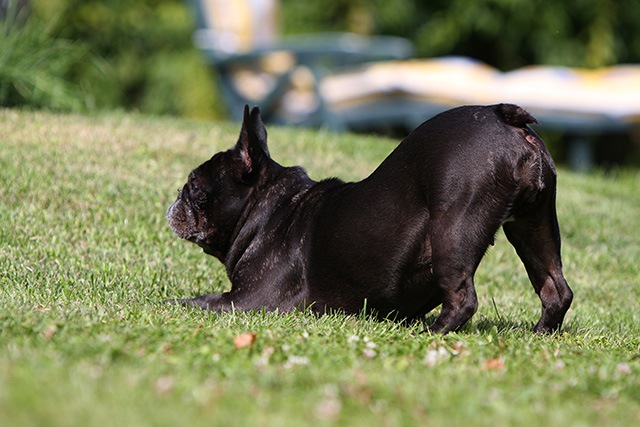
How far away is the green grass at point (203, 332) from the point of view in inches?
126

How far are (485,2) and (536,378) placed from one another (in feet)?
47.5

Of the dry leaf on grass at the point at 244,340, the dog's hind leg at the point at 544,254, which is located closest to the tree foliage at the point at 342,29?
the dog's hind leg at the point at 544,254

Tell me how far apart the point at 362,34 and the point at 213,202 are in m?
12.8

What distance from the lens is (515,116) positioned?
188 inches

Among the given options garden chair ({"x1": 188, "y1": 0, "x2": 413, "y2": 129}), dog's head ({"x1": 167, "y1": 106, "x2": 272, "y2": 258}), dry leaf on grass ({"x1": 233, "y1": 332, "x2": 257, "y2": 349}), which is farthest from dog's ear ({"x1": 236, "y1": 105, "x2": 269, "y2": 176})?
garden chair ({"x1": 188, "y1": 0, "x2": 413, "y2": 129})

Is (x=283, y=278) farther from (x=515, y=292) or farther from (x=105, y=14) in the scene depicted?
(x=105, y=14)

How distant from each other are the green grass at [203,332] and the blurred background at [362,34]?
687 cm

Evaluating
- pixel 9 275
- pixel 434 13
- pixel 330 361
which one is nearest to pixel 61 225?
pixel 9 275

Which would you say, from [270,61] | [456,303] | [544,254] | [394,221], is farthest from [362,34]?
[456,303]

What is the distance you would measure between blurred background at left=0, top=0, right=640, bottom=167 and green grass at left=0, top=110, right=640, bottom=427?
6.87 m

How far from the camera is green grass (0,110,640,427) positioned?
3205mm

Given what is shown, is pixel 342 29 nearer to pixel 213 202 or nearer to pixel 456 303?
pixel 213 202

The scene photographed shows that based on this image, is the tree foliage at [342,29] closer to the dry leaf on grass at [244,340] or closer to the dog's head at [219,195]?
the dog's head at [219,195]

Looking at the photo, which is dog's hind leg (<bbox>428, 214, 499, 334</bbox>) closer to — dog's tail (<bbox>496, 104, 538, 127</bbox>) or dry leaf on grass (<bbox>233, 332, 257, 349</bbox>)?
dog's tail (<bbox>496, 104, 538, 127</bbox>)
